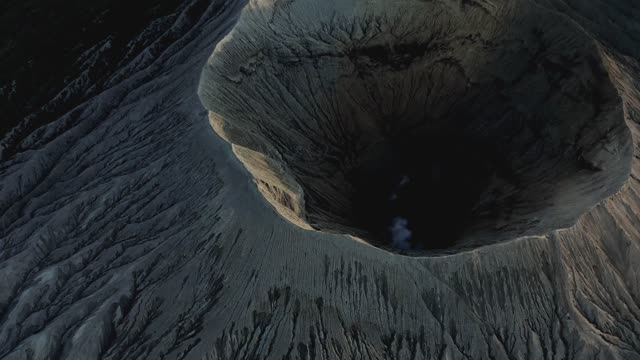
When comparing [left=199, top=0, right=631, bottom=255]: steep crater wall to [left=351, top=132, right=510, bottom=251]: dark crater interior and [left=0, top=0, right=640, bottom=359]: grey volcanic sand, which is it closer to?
[left=351, top=132, right=510, bottom=251]: dark crater interior

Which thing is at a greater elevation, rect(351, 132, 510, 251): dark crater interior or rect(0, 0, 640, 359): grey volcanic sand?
rect(0, 0, 640, 359): grey volcanic sand

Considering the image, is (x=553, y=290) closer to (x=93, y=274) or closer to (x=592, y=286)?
(x=592, y=286)

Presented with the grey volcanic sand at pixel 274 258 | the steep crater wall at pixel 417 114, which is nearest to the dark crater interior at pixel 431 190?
the steep crater wall at pixel 417 114

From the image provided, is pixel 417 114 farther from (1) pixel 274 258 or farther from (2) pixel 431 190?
(1) pixel 274 258

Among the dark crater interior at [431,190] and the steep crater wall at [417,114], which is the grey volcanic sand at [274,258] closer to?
the steep crater wall at [417,114]

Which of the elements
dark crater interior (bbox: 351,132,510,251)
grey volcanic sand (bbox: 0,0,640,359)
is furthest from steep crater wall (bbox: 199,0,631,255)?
A: grey volcanic sand (bbox: 0,0,640,359)
